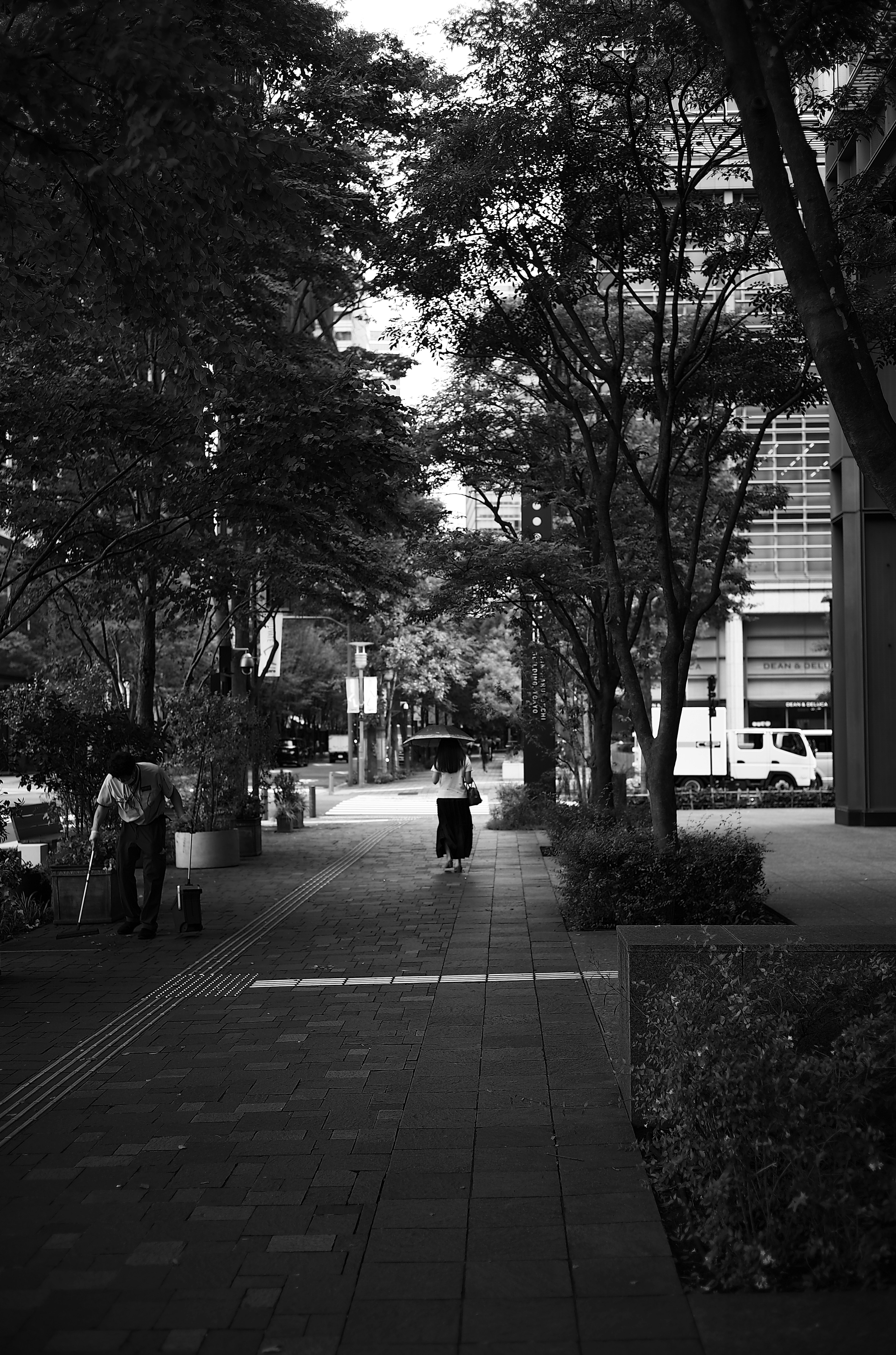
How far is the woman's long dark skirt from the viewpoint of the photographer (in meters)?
16.1

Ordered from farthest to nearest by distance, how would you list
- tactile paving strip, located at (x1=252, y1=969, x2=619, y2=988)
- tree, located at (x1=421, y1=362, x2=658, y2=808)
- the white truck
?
the white truck, tree, located at (x1=421, y1=362, x2=658, y2=808), tactile paving strip, located at (x1=252, y1=969, x2=619, y2=988)

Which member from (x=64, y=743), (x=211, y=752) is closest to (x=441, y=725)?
(x=211, y=752)

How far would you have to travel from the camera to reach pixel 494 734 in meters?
91.8

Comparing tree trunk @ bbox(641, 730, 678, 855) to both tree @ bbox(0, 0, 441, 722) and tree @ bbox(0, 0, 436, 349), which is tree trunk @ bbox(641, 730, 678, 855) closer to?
tree @ bbox(0, 0, 441, 722)

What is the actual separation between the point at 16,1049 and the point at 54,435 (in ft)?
19.4

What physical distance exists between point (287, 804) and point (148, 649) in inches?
304

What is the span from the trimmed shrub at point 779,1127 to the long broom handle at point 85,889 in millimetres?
7774

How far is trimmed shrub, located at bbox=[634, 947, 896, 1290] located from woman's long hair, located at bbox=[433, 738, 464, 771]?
10942mm

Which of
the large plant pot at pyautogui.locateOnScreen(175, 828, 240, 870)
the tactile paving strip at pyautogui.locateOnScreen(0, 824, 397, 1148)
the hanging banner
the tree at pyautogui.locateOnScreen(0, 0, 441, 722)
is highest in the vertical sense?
the tree at pyautogui.locateOnScreen(0, 0, 441, 722)

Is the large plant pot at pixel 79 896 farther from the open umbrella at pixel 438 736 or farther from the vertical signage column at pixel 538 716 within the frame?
the vertical signage column at pixel 538 716

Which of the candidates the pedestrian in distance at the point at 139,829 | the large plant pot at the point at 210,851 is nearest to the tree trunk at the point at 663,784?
the pedestrian in distance at the point at 139,829

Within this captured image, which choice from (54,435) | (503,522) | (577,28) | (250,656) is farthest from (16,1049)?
(250,656)

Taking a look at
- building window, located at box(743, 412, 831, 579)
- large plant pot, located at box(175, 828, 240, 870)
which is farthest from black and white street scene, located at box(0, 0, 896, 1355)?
building window, located at box(743, 412, 831, 579)

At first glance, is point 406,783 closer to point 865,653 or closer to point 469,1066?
point 865,653
